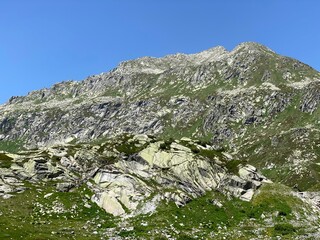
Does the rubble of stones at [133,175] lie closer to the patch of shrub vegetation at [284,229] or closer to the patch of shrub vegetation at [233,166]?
the patch of shrub vegetation at [233,166]

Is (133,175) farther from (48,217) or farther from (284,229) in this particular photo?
(284,229)

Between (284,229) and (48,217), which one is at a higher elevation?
(48,217)

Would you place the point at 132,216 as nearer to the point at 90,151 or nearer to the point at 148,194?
the point at 148,194

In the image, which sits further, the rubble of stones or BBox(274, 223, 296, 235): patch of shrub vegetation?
the rubble of stones

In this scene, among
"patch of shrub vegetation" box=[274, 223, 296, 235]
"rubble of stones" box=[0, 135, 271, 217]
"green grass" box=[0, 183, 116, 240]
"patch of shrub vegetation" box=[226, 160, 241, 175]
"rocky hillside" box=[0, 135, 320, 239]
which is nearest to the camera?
"green grass" box=[0, 183, 116, 240]

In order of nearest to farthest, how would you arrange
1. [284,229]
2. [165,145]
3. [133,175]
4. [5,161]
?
[284,229] → [133,175] → [5,161] → [165,145]

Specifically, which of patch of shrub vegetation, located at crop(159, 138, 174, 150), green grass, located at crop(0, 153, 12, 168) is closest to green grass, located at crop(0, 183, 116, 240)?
green grass, located at crop(0, 153, 12, 168)

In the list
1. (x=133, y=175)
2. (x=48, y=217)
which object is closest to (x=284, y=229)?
(x=133, y=175)

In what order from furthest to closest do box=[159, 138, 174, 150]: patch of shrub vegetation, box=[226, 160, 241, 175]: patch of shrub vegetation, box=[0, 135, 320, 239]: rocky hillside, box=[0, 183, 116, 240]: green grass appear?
1. box=[159, 138, 174, 150]: patch of shrub vegetation
2. box=[226, 160, 241, 175]: patch of shrub vegetation
3. box=[0, 135, 320, 239]: rocky hillside
4. box=[0, 183, 116, 240]: green grass

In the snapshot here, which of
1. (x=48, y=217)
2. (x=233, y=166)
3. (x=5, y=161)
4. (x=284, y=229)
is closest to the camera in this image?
(x=284, y=229)

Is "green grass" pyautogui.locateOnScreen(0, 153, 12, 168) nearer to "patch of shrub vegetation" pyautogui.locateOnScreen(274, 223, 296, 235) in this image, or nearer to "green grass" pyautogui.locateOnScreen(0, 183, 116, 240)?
"green grass" pyautogui.locateOnScreen(0, 183, 116, 240)

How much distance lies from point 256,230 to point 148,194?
22.4 meters

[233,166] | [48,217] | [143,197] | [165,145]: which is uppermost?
[165,145]

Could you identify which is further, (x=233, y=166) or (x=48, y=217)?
(x=233, y=166)
